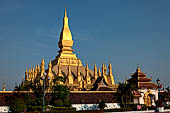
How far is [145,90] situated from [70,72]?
16097 mm

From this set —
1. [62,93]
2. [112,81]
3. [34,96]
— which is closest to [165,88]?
[112,81]

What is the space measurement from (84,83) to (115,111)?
17773 millimetres

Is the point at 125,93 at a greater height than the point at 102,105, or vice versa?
the point at 125,93

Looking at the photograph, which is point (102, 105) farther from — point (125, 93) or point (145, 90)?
point (145, 90)

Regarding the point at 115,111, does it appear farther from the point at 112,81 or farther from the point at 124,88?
the point at 112,81

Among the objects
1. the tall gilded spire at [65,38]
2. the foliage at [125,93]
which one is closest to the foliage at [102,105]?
the foliage at [125,93]

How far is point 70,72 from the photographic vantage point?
44625 mm

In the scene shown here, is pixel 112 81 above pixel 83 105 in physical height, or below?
above

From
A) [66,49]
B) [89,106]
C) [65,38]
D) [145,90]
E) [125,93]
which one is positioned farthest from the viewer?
[65,38]

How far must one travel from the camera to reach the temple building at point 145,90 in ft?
106

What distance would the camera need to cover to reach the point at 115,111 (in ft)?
81.8

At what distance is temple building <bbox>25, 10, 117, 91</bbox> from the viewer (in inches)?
1638

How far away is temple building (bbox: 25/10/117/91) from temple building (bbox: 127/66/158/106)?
659cm

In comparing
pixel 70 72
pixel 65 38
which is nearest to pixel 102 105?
pixel 70 72
